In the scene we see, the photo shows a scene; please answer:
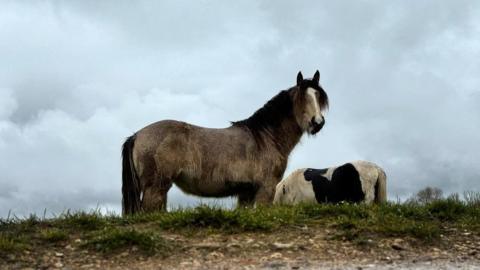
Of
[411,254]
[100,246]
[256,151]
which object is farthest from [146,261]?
[256,151]

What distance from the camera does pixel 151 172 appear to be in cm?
966

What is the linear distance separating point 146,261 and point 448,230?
13.3ft

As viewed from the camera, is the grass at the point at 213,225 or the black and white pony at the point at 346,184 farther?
the black and white pony at the point at 346,184

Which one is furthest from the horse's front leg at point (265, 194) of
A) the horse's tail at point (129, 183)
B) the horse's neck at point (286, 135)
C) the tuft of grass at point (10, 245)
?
the tuft of grass at point (10, 245)

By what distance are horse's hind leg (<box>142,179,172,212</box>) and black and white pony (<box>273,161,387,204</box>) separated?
433 cm

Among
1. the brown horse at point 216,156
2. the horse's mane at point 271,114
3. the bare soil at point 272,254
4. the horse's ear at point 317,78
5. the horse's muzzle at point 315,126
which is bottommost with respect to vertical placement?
the bare soil at point 272,254

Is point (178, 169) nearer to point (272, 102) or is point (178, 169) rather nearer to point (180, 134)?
point (180, 134)

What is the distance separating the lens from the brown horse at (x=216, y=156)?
969 centimetres

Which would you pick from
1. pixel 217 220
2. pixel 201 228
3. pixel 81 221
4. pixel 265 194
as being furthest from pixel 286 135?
pixel 81 221

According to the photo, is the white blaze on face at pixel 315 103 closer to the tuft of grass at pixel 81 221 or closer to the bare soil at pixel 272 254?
the bare soil at pixel 272 254

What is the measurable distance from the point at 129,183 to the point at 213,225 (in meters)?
3.04

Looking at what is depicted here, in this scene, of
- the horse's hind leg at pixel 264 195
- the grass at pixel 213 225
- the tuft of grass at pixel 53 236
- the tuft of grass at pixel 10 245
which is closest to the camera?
the tuft of grass at pixel 10 245

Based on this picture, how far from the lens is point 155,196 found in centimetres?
955

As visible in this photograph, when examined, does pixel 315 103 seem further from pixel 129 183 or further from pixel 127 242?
pixel 127 242
